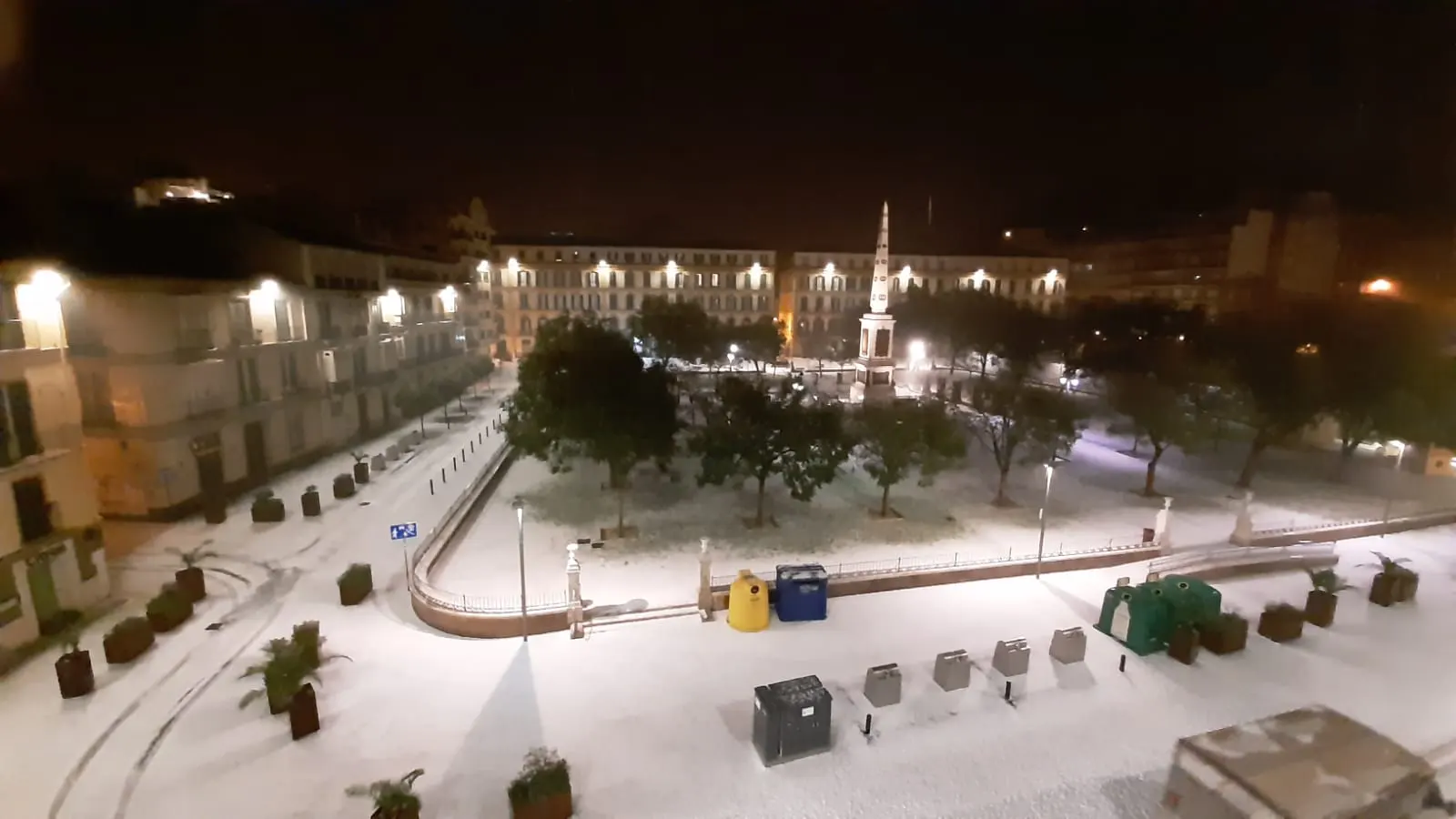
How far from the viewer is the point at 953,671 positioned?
1435cm

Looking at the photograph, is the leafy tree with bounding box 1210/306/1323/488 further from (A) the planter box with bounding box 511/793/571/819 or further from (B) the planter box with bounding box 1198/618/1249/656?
(A) the planter box with bounding box 511/793/571/819

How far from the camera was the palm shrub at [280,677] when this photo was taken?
1298 cm

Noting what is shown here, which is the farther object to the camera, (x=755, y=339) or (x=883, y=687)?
(x=755, y=339)

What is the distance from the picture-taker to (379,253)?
133 ft

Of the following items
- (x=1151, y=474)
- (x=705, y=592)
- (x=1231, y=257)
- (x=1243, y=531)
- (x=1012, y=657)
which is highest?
(x=1231, y=257)

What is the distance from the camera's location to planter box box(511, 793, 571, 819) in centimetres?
1043

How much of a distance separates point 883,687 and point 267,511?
22.8m

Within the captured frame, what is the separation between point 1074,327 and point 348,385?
56757 millimetres

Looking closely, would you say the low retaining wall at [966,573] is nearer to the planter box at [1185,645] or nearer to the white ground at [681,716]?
the white ground at [681,716]

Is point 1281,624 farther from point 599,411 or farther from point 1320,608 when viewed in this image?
point 599,411

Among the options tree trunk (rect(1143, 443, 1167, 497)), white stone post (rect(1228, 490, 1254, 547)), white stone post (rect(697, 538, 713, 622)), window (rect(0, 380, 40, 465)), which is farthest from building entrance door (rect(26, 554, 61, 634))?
tree trunk (rect(1143, 443, 1167, 497))

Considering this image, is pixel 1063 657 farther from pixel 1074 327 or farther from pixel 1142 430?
pixel 1074 327

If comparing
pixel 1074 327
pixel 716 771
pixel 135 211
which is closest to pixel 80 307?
pixel 135 211

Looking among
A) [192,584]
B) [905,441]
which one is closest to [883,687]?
[905,441]
